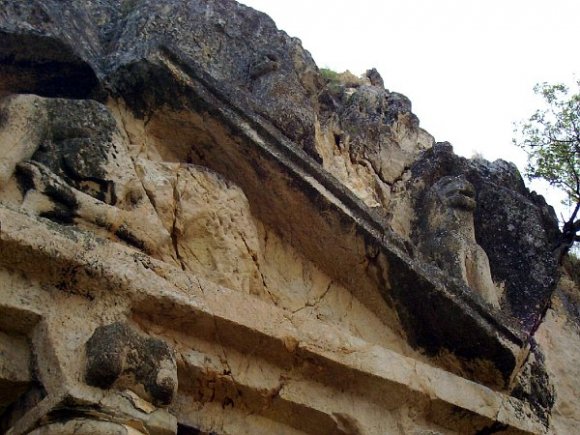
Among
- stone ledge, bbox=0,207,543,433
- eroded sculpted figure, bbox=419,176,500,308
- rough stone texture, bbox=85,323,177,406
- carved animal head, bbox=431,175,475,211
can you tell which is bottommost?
rough stone texture, bbox=85,323,177,406

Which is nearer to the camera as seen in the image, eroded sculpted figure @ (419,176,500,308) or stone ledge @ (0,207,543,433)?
stone ledge @ (0,207,543,433)

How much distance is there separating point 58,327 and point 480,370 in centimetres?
313

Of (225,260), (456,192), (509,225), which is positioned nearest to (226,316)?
(225,260)

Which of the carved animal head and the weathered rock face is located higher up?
the carved animal head

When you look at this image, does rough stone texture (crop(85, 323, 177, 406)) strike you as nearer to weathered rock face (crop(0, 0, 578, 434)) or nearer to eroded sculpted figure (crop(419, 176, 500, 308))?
weathered rock face (crop(0, 0, 578, 434))

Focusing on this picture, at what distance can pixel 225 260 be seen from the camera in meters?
5.21

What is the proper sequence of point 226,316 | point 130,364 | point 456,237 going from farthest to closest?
point 456,237 < point 226,316 < point 130,364

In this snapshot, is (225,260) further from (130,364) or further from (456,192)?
(456,192)

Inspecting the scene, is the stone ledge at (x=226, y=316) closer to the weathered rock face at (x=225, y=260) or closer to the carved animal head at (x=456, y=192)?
the weathered rock face at (x=225, y=260)

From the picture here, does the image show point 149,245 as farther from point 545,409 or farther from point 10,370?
point 545,409

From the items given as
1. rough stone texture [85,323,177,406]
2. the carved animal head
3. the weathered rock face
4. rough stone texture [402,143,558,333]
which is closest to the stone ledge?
the weathered rock face

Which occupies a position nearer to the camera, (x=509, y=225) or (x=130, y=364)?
(x=130, y=364)

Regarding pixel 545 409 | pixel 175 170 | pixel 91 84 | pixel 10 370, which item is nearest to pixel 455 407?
pixel 545 409

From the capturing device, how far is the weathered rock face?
400 cm
